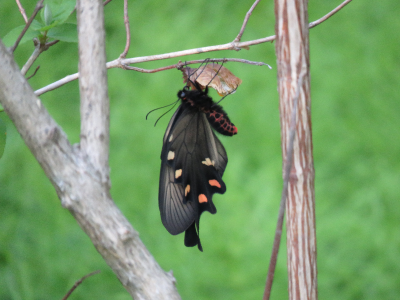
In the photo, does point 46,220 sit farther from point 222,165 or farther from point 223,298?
point 222,165

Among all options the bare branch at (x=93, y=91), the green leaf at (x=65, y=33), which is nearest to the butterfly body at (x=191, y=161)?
the green leaf at (x=65, y=33)

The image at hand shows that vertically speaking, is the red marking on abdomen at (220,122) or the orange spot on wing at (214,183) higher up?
the red marking on abdomen at (220,122)

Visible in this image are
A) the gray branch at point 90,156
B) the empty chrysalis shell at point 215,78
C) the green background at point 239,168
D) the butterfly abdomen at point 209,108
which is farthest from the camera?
the green background at point 239,168

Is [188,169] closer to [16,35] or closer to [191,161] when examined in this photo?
[191,161]

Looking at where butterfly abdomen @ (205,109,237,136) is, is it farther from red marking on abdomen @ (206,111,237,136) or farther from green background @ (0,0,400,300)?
green background @ (0,0,400,300)

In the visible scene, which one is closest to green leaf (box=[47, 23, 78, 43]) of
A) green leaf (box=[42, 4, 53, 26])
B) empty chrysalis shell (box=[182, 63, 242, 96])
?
green leaf (box=[42, 4, 53, 26])

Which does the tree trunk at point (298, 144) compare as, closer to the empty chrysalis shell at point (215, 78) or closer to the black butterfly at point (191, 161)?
the empty chrysalis shell at point (215, 78)

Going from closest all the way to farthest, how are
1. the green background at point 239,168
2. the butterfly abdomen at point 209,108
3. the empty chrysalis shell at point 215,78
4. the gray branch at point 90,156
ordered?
1. the gray branch at point 90,156
2. the empty chrysalis shell at point 215,78
3. the butterfly abdomen at point 209,108
4. the green background at point 239,168

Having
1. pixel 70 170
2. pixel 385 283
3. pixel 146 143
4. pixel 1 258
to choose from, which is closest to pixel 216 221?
pixel 146 143
